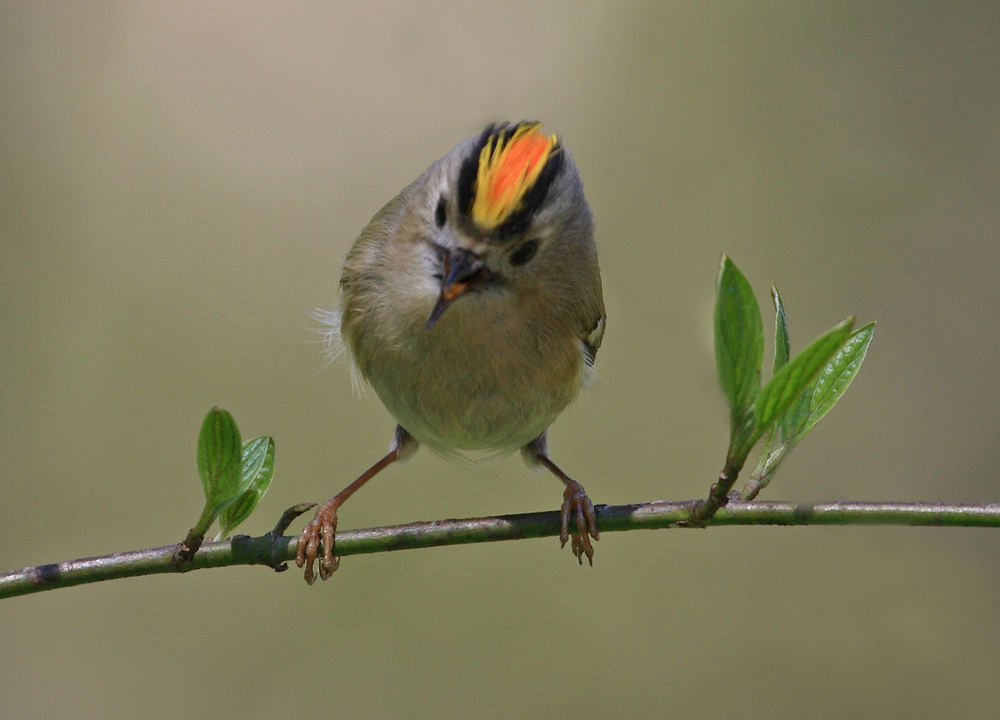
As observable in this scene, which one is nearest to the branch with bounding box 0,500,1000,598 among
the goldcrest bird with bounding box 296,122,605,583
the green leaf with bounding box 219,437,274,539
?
the green leaf with bounding box 219,437,274,539

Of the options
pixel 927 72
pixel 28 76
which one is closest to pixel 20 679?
pixel 28 76

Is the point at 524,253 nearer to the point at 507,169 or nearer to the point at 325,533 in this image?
the point at 507,169

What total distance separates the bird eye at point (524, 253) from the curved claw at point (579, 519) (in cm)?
45

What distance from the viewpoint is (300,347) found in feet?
11.1

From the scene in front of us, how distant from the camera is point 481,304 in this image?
78.4 inches

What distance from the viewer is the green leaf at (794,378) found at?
1.01m

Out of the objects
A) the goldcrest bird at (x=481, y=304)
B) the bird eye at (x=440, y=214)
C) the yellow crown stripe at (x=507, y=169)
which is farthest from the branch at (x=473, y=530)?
the bird eye at (x=440, y=214)

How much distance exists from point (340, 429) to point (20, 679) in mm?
1151

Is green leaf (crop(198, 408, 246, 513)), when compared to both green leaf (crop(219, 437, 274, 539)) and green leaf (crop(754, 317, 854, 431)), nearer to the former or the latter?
green leaf (crop(219, 437, 274, 539))

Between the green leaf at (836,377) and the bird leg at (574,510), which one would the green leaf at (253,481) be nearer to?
the bird leg at (574,510)

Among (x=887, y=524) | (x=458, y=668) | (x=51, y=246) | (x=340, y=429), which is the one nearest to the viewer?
(x=887, y=524)

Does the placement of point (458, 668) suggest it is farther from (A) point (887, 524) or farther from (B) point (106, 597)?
(A) point (887, 524)

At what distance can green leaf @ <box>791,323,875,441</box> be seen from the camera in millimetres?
1214

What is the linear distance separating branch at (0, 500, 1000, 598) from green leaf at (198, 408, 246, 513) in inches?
3.6
